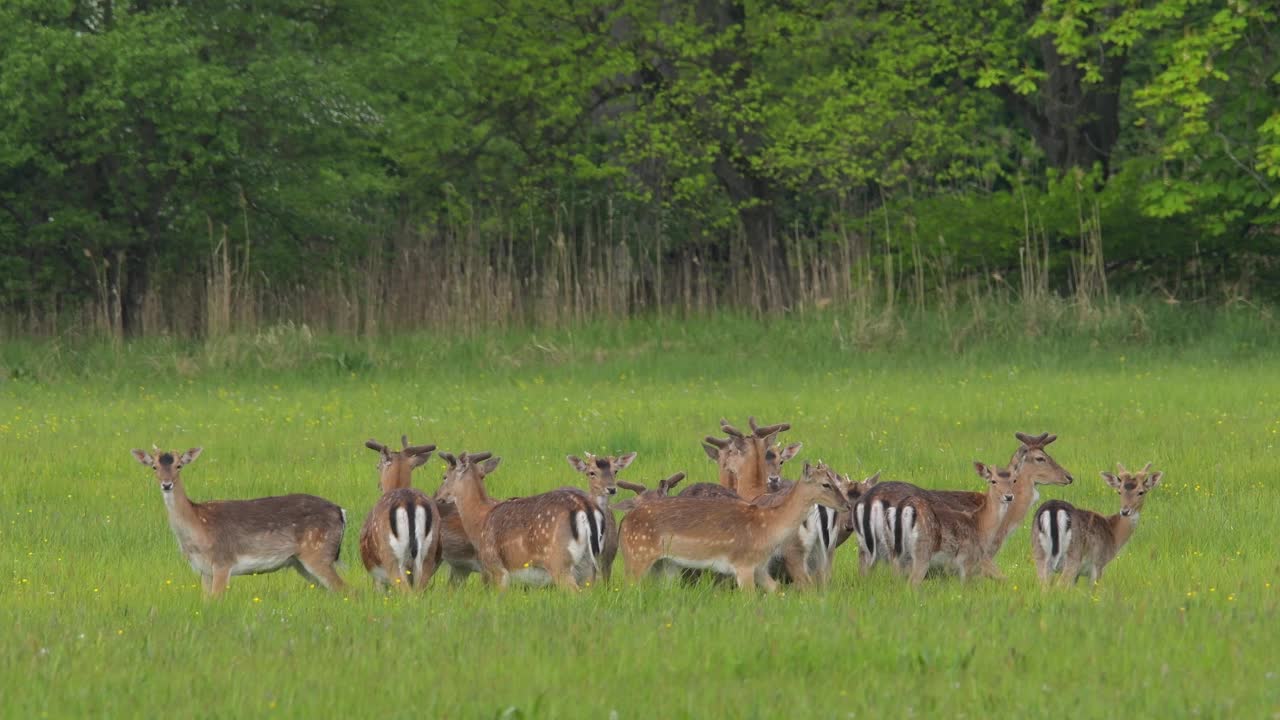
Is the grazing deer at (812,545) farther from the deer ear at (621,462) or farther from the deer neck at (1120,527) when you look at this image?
the deer neck at (1120,527)

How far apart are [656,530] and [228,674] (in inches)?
135

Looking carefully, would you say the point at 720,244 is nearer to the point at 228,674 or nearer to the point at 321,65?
the point at 321,65

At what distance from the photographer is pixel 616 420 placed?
66.1 feet

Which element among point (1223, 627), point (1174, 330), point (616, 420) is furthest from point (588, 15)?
point (1223, 627)

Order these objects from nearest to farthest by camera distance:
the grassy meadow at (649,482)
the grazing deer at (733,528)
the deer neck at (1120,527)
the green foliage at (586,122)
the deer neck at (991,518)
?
1. the grassy meadow at (649,482)
2. the grazing deer at (733,528)
3. the deer neck at (1120,527)
4. the deer neck at (991,518)
5. the green foliage at (586,122)

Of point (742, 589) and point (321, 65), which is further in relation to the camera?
point (321, 65)

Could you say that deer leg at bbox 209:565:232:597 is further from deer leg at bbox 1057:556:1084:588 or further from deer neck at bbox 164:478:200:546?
deer leg at bbox 1057:556:1084:588

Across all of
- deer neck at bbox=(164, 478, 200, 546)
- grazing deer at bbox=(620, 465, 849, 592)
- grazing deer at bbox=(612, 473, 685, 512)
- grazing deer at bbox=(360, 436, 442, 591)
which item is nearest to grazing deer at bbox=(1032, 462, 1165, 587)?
grazing deer at bbox=(620, 465, 849, 592)

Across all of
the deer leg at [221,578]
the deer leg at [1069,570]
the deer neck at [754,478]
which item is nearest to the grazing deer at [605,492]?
the deer neck at [754,478]

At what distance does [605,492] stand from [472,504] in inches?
36.0

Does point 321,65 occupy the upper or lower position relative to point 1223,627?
upper

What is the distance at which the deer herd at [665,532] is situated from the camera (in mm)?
10617

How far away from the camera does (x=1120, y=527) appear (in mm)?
11227

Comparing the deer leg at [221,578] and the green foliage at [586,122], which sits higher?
the green foliage at [586,122]
